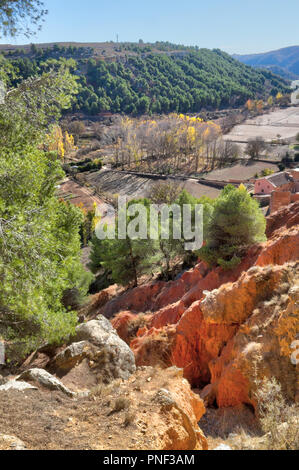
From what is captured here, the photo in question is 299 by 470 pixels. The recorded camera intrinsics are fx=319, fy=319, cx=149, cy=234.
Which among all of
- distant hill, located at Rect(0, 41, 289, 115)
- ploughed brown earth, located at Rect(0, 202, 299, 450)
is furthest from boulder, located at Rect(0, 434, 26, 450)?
distant hill, located at Rect(0, 41, 289, 115)

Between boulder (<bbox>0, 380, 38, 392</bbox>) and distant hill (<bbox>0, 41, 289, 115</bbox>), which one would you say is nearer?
boulder (<bbox>0, 380, 38, 392</bbox>)

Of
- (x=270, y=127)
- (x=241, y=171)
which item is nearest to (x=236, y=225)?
(x=241, y=171)

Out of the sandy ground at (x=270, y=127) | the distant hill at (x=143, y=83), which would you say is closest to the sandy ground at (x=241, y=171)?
the sandy ground at (x=270, y=127)

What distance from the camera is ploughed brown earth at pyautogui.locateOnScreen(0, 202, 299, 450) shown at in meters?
4.61

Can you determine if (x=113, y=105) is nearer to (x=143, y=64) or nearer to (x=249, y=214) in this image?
(x=143, y=64)

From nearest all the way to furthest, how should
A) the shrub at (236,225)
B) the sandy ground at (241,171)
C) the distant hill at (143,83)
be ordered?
the shrub at (236,225) → the sandy ground at (241,171) → the distant hill at (143,83)

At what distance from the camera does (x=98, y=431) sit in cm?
447

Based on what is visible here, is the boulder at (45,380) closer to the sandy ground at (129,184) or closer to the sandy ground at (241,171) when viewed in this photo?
the sandy ground at (129,184)

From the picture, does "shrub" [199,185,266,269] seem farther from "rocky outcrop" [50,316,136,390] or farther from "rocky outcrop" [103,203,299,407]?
"rocky outcrop" [50,316,136,390]

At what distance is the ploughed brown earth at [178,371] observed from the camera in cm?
461

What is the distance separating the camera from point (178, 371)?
23.2ft

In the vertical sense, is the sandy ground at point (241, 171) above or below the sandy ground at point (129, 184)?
above

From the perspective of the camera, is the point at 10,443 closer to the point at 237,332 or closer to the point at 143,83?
the point at 237,332

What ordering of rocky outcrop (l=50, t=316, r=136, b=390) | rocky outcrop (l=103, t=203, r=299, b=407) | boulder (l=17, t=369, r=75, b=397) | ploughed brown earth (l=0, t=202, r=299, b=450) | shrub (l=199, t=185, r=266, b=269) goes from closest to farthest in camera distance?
ploughed brown earth (l=0, t=202, r=299, b=450) → boulder (l=17, t=369, r=75, b=397) → rocky outcrop (l=50, t=316, r=136, b=390) → rocky outcrop (l=103, t=203, r=299, b=407) → shrub (l=199, t=185, r=266, b=269)
